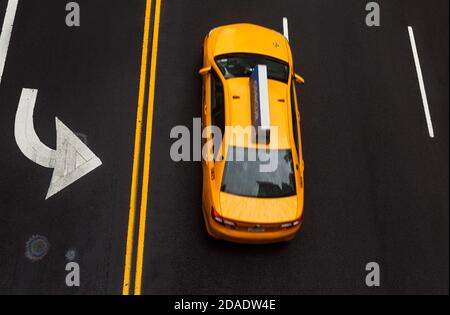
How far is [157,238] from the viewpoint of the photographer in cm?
724

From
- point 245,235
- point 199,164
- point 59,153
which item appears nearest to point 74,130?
point 59,153

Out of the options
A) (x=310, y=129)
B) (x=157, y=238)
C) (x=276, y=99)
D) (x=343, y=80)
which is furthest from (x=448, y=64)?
(x=157, y=238)

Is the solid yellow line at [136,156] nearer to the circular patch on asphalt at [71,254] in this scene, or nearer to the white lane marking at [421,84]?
the circular patch on asphalt at [71,254]

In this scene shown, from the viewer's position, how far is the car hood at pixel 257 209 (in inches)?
257

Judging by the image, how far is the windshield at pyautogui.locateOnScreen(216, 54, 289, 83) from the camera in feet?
24.1

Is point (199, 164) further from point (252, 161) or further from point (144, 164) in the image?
point (252, 161)

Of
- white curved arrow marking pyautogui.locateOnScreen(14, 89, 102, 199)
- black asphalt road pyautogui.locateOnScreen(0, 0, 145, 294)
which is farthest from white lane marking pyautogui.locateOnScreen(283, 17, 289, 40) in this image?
white curved arrow marking pyautogui.locateOnScreen(14, 89, 102, 199)

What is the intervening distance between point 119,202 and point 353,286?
16.7ft

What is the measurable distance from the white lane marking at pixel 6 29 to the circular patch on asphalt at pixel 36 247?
13.9 ft

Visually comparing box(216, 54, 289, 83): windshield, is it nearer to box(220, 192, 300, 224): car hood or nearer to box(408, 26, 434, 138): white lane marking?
box(220, 192, 300, 224): car hood

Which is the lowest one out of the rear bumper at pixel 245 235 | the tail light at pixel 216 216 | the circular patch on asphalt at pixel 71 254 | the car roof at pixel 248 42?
the circular patch on asphalt at pixel 71 254

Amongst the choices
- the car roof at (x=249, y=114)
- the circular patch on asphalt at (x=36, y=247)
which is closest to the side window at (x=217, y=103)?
the car roof at (x=249, y=114)
